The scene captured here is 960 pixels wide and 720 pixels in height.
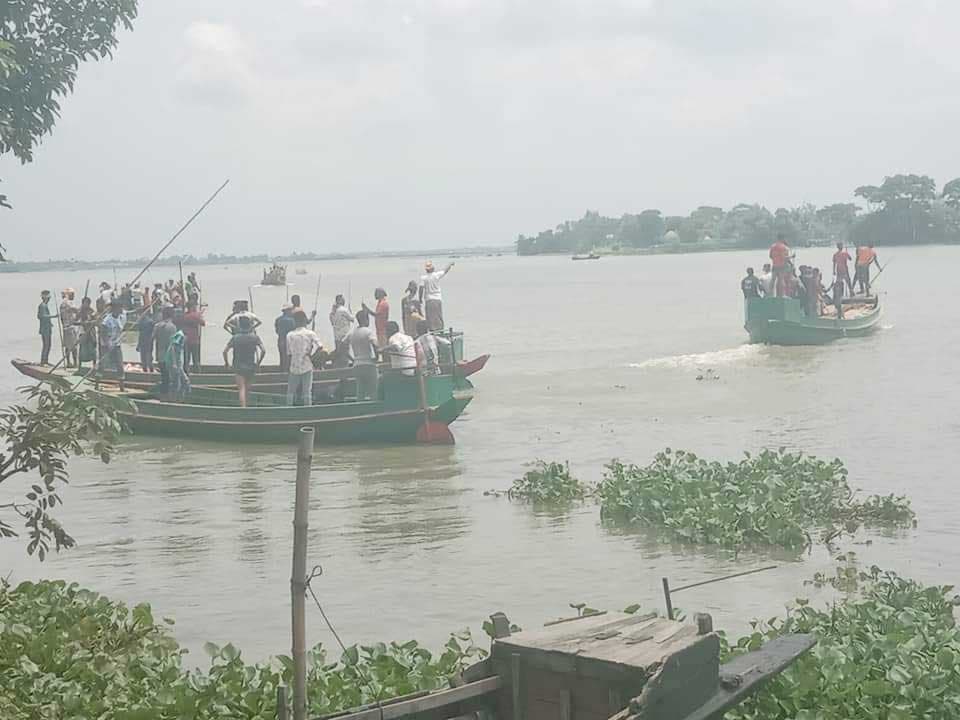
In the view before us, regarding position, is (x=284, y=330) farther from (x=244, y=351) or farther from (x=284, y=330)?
(x=244, y=351)

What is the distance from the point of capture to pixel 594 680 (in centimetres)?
529

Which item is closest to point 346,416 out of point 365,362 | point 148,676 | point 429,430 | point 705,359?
point 365,362

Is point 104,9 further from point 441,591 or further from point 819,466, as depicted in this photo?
point 819,466

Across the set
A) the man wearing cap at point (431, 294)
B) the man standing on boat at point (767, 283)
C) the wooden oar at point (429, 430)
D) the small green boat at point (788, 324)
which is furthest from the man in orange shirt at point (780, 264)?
the wooden oar at point (429, 430)

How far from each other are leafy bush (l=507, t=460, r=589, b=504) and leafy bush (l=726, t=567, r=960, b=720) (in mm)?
6321

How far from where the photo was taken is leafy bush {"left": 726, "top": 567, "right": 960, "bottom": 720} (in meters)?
6.33

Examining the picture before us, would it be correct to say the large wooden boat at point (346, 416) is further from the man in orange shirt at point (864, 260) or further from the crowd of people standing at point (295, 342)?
the man in orange shirt at point (864, 260)

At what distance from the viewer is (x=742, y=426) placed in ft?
64.2

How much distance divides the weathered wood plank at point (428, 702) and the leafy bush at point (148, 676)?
3.02 ft

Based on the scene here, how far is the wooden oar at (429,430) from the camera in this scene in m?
17.6

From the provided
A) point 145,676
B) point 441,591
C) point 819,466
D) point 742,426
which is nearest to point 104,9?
point 145,676

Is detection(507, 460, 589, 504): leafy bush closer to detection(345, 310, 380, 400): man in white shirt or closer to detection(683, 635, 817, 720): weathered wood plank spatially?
detection(345, 310, 380, 400): man in white shirt

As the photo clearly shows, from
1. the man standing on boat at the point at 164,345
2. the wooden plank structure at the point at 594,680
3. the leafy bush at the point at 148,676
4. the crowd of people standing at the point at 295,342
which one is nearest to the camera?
the wooden plank structure at the point at 594,680

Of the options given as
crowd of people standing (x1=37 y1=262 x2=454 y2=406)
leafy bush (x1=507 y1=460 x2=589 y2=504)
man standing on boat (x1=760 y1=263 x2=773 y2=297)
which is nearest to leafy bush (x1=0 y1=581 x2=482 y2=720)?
leafy bush (x1=507 y1=460 x2=589 y2=504)
